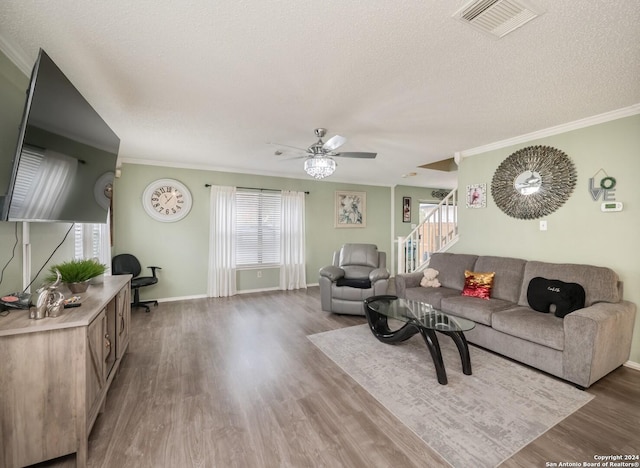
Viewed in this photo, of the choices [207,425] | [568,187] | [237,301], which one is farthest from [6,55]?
[568,187]

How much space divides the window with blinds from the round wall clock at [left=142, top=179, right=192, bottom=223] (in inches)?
36.1

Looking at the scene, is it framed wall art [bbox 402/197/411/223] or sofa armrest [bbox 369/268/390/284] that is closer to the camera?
sofa armrest [bbox 369/268/390/284]

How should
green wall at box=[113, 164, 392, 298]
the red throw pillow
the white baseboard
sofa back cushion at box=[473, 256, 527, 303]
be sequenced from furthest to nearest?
the white baseboard < green wall at box=[113, 164, 392, 298] < the red throw pillow < sofa back cushion at box=[473, 256, 527, 303]

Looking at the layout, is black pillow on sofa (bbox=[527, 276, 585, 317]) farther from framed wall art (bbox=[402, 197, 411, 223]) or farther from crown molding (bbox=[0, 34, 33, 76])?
crown molding (bbox=[0, 34, 33, 76])

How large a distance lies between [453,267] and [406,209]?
143 inches

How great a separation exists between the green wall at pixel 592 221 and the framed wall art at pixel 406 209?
11.4ft

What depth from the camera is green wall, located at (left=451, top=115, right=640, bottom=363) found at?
8.64ft

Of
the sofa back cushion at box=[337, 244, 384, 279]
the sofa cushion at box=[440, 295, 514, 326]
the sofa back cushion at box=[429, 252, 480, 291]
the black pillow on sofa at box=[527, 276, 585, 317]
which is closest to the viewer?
the black pillow on sofa at box=[527, 276, 585, 317]

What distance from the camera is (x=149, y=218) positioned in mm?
4617

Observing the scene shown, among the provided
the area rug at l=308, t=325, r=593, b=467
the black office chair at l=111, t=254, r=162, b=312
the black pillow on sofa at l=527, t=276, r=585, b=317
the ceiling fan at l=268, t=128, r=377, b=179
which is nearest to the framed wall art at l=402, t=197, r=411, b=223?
the black pillow on sofa at l=527, t=276, r=585, b=317

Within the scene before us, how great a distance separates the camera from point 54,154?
1.57 m

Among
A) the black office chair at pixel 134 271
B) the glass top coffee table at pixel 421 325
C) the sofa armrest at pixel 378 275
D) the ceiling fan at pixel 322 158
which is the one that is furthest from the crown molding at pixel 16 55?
the sofa armrest at pixel 378 275

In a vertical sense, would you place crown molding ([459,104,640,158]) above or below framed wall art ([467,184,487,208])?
above

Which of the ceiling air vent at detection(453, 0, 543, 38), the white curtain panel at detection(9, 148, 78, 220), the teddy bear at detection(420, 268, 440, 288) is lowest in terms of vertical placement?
the teddy bear at detection(420, 268, 440, 288)
